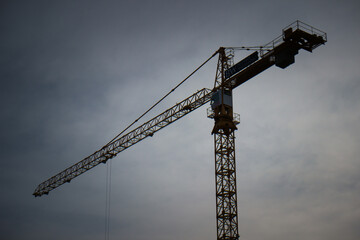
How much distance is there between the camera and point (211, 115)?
53.6 m

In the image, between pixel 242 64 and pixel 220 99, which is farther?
pixel 220 99

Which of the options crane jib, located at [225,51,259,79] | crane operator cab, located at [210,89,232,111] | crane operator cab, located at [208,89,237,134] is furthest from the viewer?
crane operator cab, located at [210,89,232,111]

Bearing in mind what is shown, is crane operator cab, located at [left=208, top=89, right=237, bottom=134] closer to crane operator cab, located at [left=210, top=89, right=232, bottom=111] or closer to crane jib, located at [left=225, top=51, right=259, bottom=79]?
crane operator cab, located at [left=210, top=89, right=232, bottom=111]

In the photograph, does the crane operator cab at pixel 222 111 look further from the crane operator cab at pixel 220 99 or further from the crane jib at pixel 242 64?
the crane jib at pixel 242 64

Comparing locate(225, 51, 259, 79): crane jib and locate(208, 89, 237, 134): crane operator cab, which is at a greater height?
locate(225, 51, 259, 79): crane jib

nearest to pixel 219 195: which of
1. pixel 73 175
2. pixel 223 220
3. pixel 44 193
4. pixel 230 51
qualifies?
pixel 223 220

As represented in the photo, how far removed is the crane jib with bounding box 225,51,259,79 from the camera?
166 ft

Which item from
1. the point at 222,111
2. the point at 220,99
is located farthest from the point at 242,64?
the point at 222,111

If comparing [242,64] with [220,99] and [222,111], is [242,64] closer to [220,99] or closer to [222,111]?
[220,99]

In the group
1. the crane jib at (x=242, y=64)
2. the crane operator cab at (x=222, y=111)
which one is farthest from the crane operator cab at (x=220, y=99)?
the crane jib at (x=242, y=64)

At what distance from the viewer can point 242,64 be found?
52.2m

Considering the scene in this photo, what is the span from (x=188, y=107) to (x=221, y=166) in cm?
1180

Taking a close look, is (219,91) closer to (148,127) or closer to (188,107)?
(188,107)

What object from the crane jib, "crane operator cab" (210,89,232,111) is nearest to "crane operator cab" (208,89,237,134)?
"crane operator cab" (210,89,232,111)
